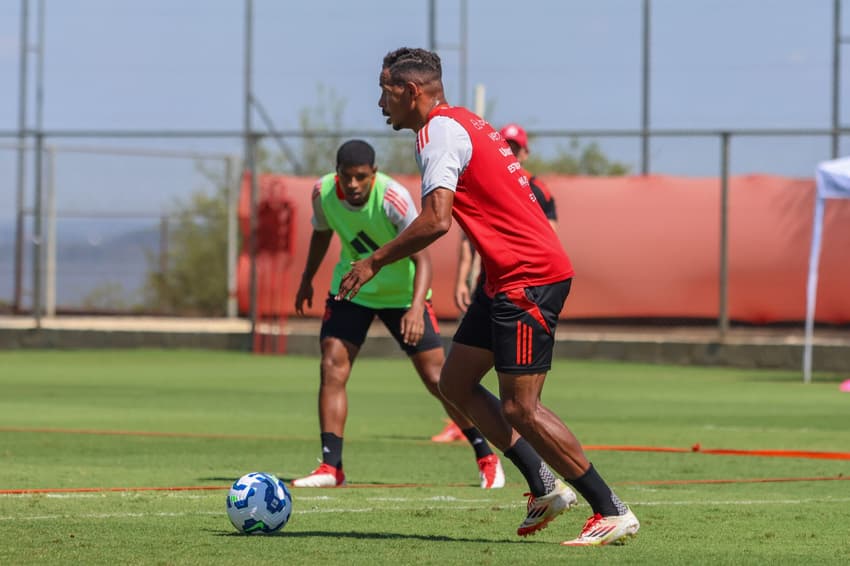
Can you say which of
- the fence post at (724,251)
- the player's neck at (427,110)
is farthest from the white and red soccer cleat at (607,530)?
the fence post at (724,251)

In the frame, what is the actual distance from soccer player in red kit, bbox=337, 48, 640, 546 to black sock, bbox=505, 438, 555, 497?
0.35 metres

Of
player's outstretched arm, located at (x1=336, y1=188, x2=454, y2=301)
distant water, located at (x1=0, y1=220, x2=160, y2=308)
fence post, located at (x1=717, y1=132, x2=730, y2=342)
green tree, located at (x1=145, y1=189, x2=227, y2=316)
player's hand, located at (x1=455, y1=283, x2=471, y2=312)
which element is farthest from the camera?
distant water, located at (x1=0, y1=220, x2=160, y2=308)

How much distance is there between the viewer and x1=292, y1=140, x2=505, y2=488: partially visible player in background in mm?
10352

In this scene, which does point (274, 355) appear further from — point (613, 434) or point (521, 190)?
point (521, 190)

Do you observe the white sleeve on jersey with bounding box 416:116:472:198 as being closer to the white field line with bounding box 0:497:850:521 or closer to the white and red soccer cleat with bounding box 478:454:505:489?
the white field line with bounding box 0:497:850:521

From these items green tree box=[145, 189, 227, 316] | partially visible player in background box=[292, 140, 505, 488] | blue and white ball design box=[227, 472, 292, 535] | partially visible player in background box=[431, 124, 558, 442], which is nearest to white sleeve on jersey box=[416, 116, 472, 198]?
blue and white ball design box=[227, 472, 292, 535]

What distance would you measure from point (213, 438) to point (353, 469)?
245 centimetres

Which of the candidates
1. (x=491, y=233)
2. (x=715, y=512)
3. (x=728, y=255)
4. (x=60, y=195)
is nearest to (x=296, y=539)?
(x=491, y=233)

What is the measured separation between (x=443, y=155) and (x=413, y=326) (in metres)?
2.66

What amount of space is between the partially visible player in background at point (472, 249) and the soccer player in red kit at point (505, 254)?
4545 millimetres

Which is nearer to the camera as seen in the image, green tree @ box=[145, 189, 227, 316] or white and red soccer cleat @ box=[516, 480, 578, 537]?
white and red soccer cleat @ box=[516, 480, 578, 537]

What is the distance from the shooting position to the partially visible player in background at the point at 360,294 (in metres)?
10.4

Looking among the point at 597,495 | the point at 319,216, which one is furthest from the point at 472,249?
the point at 597,495

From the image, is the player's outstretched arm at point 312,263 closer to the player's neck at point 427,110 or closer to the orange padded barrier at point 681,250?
the player's neck at point 427,110
